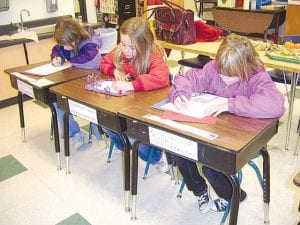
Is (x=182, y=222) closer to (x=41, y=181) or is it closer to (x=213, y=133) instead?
(x=213, y=133)

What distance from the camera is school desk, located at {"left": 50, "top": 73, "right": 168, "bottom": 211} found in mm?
1499

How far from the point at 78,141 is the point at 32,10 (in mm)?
1879

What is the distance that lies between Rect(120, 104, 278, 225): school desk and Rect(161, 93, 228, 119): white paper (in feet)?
0.22

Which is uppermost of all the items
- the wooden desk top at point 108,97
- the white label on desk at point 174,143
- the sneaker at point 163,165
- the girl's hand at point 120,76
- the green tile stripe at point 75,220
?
the girl's hand at point 120,76

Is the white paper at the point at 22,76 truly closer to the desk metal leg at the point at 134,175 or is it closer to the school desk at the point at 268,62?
the desk metal leg at the point at 134,175

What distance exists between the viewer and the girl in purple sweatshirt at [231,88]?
1.28 m

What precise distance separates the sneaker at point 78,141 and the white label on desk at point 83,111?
2.50 feet

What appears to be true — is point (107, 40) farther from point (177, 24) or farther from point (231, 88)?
point (231, 88)

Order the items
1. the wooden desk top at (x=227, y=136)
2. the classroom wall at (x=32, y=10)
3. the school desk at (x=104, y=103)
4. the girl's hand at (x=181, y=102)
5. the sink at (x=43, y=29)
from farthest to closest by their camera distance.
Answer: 1. the sink at (x=43, y=29)
2. the classroom wall at (x=32, y=10)
3. the school desk at (x=104, y=103)
4. the girl's hand at (x=181, y=102)
5. the wooden desk top at (x=227, y=136)

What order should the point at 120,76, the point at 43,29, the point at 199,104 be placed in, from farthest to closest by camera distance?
the point at 43,29 < the point at 120,76 < the point at 199,104

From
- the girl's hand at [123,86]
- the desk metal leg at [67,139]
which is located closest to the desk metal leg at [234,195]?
the girl's hand at [123,86]

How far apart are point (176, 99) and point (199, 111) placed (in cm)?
12

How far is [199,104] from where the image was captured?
1.42 meters

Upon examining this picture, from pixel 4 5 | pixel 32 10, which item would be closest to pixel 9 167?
pixel 4 5
